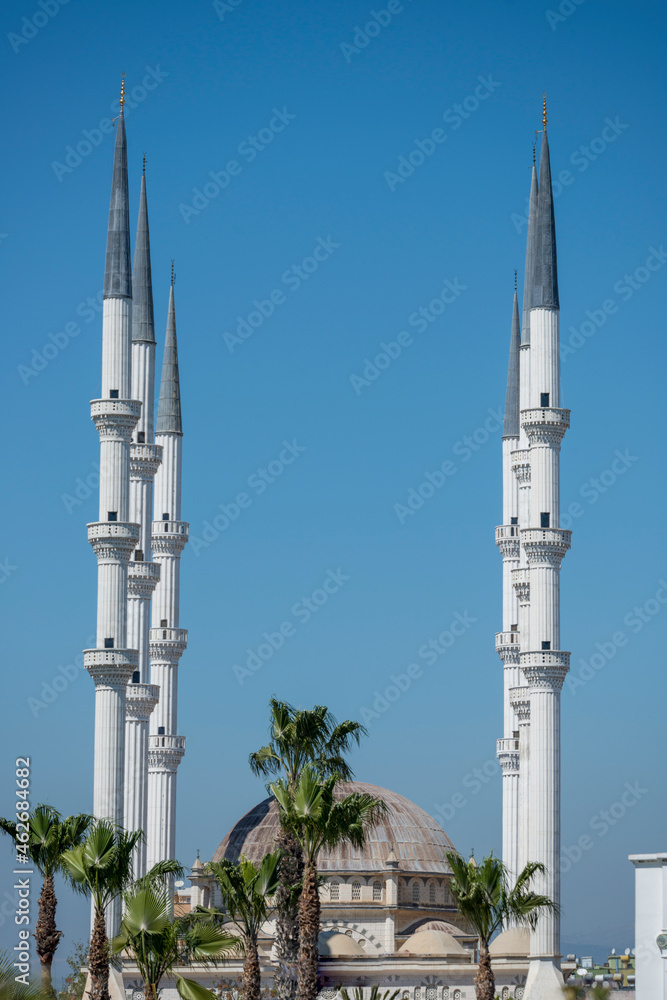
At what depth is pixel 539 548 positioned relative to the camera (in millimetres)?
55094

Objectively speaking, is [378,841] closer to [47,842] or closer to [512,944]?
[512,944]

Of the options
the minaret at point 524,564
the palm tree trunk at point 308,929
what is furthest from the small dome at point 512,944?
the palm tree trunk at point 308,929

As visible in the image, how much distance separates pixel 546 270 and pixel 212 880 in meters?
27.3

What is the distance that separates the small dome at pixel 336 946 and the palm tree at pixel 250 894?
1848 centimetres

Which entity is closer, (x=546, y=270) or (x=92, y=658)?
(x=92, y=658)

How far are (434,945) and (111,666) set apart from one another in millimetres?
16311

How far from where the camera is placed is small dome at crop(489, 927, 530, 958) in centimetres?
5709

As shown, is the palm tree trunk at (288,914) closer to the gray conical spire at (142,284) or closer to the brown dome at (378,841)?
the brown dome at (378,841)

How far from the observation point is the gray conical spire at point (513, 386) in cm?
6938

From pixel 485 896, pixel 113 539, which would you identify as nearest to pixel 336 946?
pixel 113 539

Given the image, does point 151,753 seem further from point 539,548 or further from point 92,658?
point 539,548

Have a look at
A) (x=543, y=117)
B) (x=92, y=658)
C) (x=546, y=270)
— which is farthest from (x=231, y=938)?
(x=543, y=117)

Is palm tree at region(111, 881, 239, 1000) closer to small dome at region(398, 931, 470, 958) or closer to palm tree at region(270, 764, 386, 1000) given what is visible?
palm tree at region(270, 764, 386, 1000)

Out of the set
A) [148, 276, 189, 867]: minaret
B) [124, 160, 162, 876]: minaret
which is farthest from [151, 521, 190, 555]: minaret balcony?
[124, 160, 162, 876]: minaret
